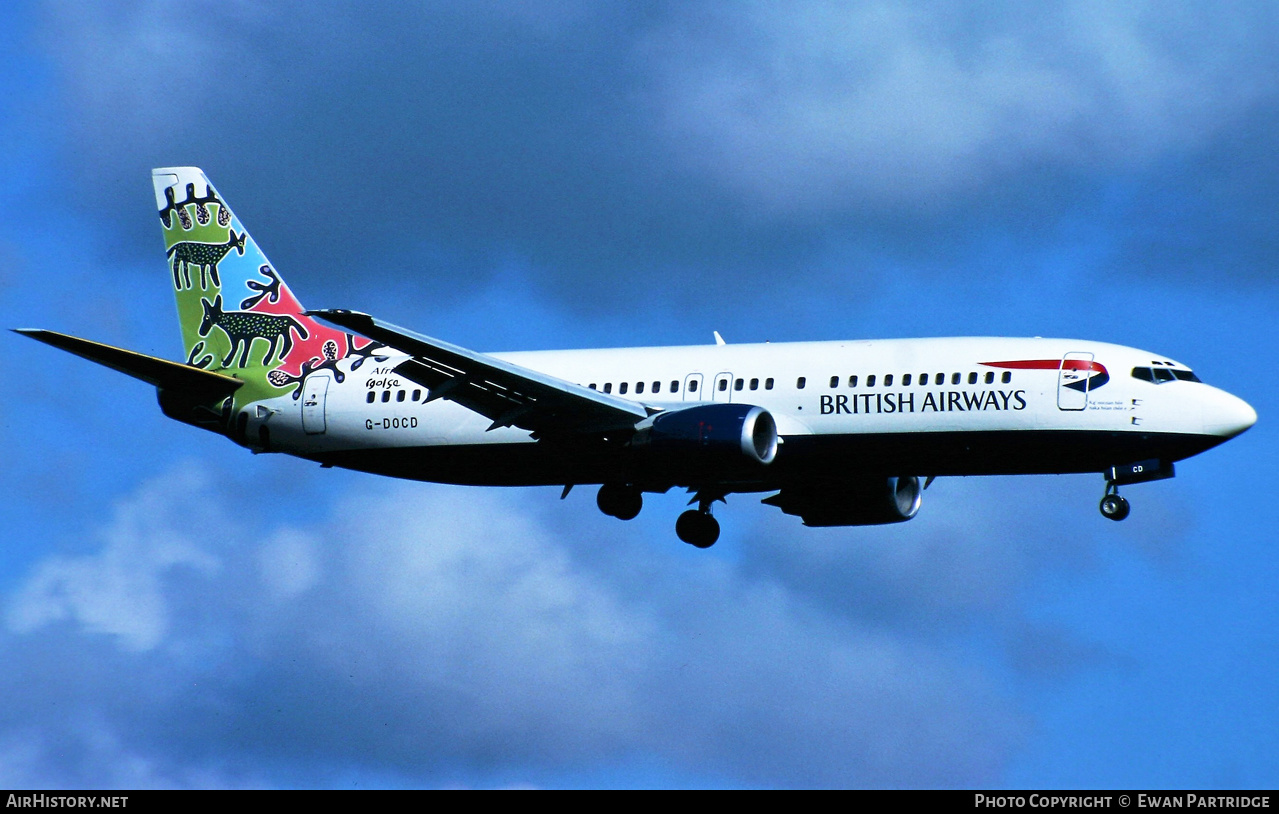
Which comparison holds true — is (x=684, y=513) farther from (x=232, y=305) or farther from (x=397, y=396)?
(x=232, y=305)

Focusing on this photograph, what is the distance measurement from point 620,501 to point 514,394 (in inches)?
221

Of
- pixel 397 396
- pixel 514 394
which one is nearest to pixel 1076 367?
pixel 514 394

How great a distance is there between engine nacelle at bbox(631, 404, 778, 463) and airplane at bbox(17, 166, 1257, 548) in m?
0.05

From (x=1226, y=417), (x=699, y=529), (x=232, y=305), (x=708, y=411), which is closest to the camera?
(x=1226, y=417)

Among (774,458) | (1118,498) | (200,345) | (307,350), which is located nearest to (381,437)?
(307,350)

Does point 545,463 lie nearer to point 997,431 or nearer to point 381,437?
point 381,437

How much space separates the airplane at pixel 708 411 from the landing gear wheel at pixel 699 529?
5 cm

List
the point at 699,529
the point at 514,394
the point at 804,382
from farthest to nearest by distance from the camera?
the point at 699,529
the point at 804,382
the point at 514,394

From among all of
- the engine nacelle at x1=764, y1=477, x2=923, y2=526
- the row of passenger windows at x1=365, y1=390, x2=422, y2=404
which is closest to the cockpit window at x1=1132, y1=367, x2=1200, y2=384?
the engine nacelle at x1=764, y1=477, x2=923, y2=526

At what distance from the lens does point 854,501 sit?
58.6 m

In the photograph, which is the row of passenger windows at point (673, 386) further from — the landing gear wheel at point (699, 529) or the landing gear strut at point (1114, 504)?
the landing gear strut at point (1114, 504)

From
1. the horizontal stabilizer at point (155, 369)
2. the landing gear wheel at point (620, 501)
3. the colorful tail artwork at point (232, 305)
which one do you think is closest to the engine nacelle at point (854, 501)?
the landing gear wheel at point (620, 501)

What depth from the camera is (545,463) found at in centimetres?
5497
